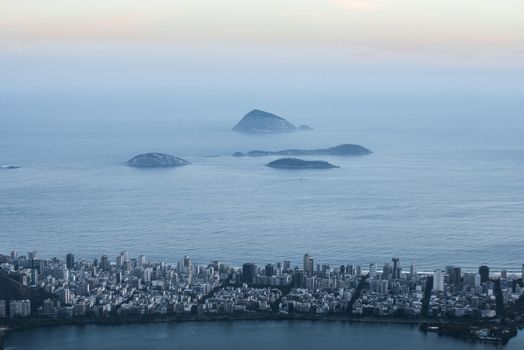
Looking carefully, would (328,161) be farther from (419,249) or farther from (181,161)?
(419,249)

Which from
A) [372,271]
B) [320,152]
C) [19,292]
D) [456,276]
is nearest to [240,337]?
[372,271]

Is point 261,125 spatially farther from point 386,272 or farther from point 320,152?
point 386,272

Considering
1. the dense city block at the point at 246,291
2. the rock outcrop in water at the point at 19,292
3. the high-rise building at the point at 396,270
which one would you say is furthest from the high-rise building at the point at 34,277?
the high-rise building at the point at 396,270

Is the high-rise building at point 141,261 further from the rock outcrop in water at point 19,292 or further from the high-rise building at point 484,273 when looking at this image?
the high-rise building at point 484,273

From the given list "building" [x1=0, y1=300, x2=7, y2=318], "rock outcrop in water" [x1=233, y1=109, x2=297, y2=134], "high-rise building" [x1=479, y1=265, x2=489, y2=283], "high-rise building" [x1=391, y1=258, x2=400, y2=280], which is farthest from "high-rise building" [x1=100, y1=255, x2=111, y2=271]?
"rock outcrop in water" [x1=233, y1=109, x2=297, y2=134]

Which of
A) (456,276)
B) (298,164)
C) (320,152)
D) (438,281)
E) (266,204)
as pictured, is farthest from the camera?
(320,152)

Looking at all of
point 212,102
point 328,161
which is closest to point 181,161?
point 328,161
